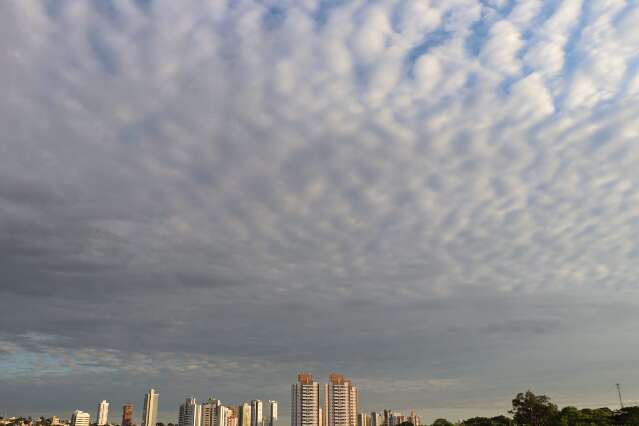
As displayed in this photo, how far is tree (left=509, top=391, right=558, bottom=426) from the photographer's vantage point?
489 ft

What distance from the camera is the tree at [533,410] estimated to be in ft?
489

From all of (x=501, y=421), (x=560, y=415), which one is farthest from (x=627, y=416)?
(x=501, y=421)

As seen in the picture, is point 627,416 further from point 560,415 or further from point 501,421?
point 501,421

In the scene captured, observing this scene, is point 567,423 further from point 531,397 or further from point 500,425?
point 500,425

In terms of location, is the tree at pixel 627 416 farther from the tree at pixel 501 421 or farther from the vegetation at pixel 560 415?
the tree at pixel 501 421

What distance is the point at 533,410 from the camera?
151 meters

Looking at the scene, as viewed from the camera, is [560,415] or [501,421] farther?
[501,421]

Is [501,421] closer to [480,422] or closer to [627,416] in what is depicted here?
[480,422]

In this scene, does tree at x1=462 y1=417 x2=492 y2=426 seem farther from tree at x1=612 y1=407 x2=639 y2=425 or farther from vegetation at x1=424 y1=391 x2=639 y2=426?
tree at x1=612 y1=407 x2=639 y2=425

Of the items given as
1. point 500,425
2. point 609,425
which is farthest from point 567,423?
point 500,425

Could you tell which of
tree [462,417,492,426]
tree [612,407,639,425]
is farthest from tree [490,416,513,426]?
tree [612,407,639,425]

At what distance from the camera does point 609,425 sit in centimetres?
13488

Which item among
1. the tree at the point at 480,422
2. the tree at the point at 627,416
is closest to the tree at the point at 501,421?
the tree at the point at 480,422

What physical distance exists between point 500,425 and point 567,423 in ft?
125
